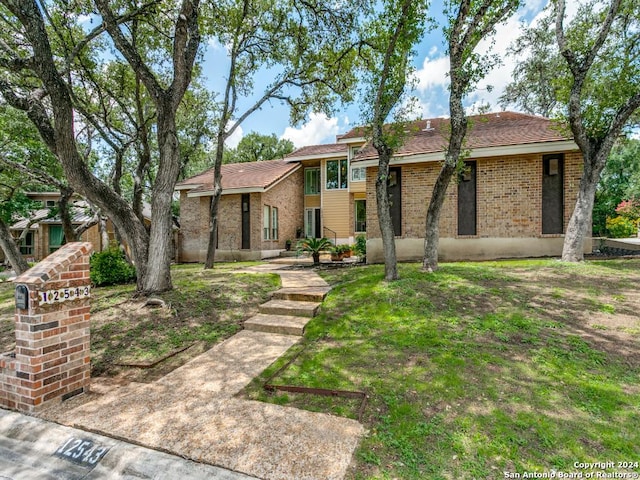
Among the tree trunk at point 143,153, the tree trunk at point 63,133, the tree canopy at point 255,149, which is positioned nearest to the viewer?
the tree trunk at point 63,133

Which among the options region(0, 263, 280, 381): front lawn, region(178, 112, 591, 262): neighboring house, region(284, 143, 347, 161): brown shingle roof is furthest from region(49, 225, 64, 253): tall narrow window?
region(178, 112, 591, 262): neighboring house

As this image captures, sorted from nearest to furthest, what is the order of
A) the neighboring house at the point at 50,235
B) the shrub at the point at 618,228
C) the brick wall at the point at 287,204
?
1. the brick wall at the point at 287,204
2. the shrub at the point at 618,228
3. the neighboring house at the point at 50,235

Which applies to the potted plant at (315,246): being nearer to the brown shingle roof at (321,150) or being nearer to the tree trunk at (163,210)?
the tree trunk at (163,210)

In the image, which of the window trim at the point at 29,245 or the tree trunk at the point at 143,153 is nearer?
the tree trunk at the point at 143,153

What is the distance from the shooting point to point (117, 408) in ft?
9.83

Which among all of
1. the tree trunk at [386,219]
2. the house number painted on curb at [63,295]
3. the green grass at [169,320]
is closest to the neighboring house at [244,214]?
the green grass at [169,320]

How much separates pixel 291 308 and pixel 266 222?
1064 cm

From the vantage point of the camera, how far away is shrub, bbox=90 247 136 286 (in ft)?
29.7

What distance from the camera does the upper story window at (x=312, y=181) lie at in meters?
19.6

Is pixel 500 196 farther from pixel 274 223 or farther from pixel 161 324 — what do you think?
pixel 274 223

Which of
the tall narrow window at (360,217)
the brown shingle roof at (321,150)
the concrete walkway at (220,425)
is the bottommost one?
the concrete walkway at (220,425)

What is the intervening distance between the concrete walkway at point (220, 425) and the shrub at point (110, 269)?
6.93 m

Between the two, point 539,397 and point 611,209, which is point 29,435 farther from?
point 611,209

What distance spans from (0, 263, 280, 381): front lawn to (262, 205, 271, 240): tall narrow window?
8.10 meters
